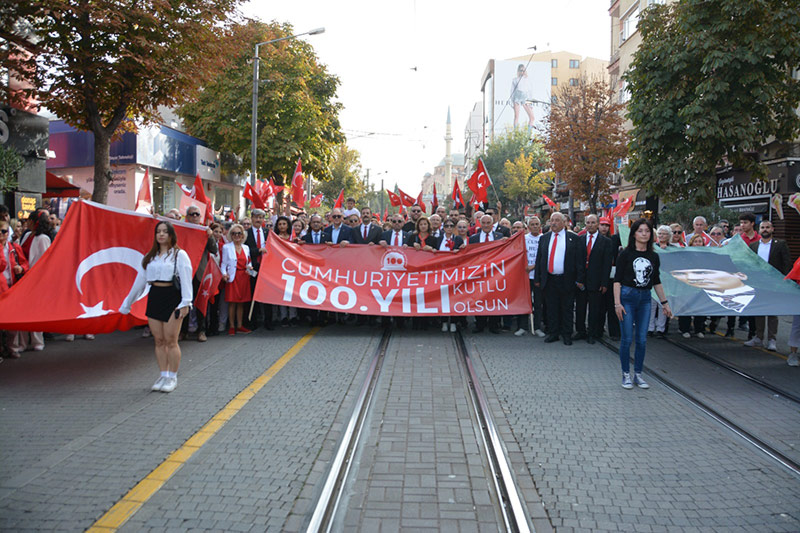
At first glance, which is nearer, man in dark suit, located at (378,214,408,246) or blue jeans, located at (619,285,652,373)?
blue jeans, located at (619,285,652,373)

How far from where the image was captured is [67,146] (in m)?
25.6

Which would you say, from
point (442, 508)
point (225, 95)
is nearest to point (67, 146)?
point (225, 95)

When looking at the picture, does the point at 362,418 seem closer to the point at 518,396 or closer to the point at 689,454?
the point at 518,396

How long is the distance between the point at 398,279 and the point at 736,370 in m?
5.28

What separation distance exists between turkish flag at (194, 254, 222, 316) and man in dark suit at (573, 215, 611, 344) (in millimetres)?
5932

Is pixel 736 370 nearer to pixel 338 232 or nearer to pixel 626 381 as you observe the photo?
pixel 626 381

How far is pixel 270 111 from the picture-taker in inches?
1160

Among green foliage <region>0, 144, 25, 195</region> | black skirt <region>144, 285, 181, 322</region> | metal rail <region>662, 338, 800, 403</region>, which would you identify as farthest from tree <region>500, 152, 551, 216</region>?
black skirt <region>144, 285, 181, 322</region>

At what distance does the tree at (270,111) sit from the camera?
29109 millimetres

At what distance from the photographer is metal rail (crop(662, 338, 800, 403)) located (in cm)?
663

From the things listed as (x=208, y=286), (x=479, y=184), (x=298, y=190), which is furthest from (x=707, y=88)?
(x=208, y=286)

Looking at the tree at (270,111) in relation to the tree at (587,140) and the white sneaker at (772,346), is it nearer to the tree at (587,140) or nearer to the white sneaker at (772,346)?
the tree at (587,140)

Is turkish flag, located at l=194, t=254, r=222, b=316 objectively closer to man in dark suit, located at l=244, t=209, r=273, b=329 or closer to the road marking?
man in dark suit, located at l=244, t=209, r=273, b=329

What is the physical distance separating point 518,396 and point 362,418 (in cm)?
184
